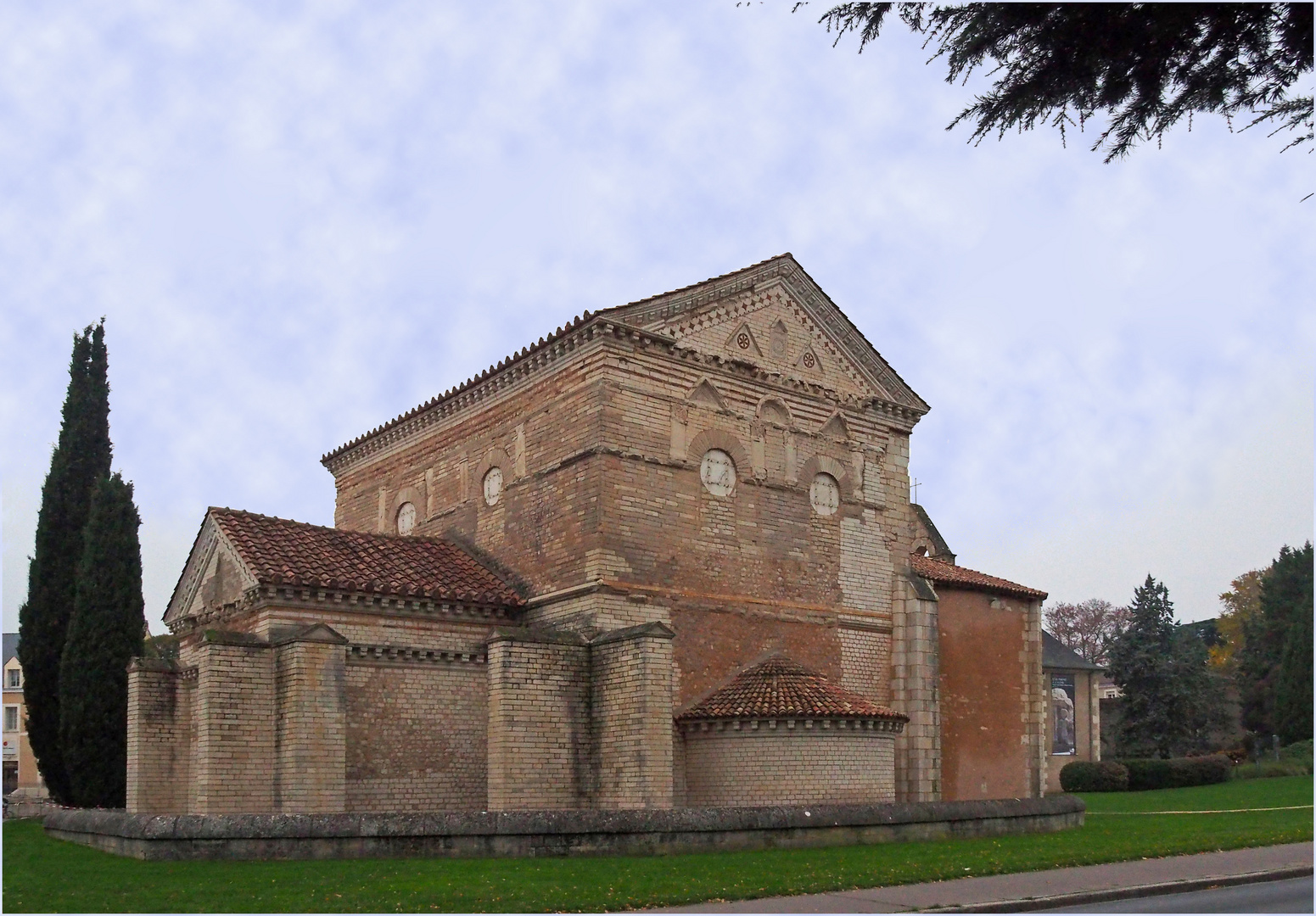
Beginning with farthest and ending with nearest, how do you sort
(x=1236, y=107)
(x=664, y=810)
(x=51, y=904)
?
(x=664, y=810) → (x=51, y=904) → (x=1236, y=107)

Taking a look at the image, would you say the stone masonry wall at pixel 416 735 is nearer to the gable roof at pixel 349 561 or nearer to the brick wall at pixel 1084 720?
the gable roof at pixel 349 561

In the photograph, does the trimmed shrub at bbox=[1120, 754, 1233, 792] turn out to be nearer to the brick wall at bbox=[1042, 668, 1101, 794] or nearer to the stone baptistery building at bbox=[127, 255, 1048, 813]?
the brick wall at bbox=[1042, 668, 1101, 794]

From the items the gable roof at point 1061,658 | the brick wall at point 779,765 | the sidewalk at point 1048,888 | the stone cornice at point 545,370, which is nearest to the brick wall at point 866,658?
the brick wall at point 779,765

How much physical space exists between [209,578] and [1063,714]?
4509 cm

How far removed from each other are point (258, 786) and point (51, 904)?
732 cm

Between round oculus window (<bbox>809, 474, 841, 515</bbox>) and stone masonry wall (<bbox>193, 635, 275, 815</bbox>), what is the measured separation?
38.4 ft

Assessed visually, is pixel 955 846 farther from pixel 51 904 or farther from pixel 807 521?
pixel 51 904

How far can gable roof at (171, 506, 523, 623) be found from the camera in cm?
2230

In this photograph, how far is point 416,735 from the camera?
2255 cm

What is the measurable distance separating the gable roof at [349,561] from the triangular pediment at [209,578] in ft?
0.40

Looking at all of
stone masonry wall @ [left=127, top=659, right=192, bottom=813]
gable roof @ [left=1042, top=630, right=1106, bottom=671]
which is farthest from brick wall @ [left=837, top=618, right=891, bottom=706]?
gable roof @ [left=1042, top=630, right=1106, bottom=671]

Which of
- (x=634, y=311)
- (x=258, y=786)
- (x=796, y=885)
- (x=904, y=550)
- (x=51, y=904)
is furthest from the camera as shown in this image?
(x=904, y=550)

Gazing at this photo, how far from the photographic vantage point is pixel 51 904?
1366cm

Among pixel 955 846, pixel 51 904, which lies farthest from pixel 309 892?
→ pixel 955 846
